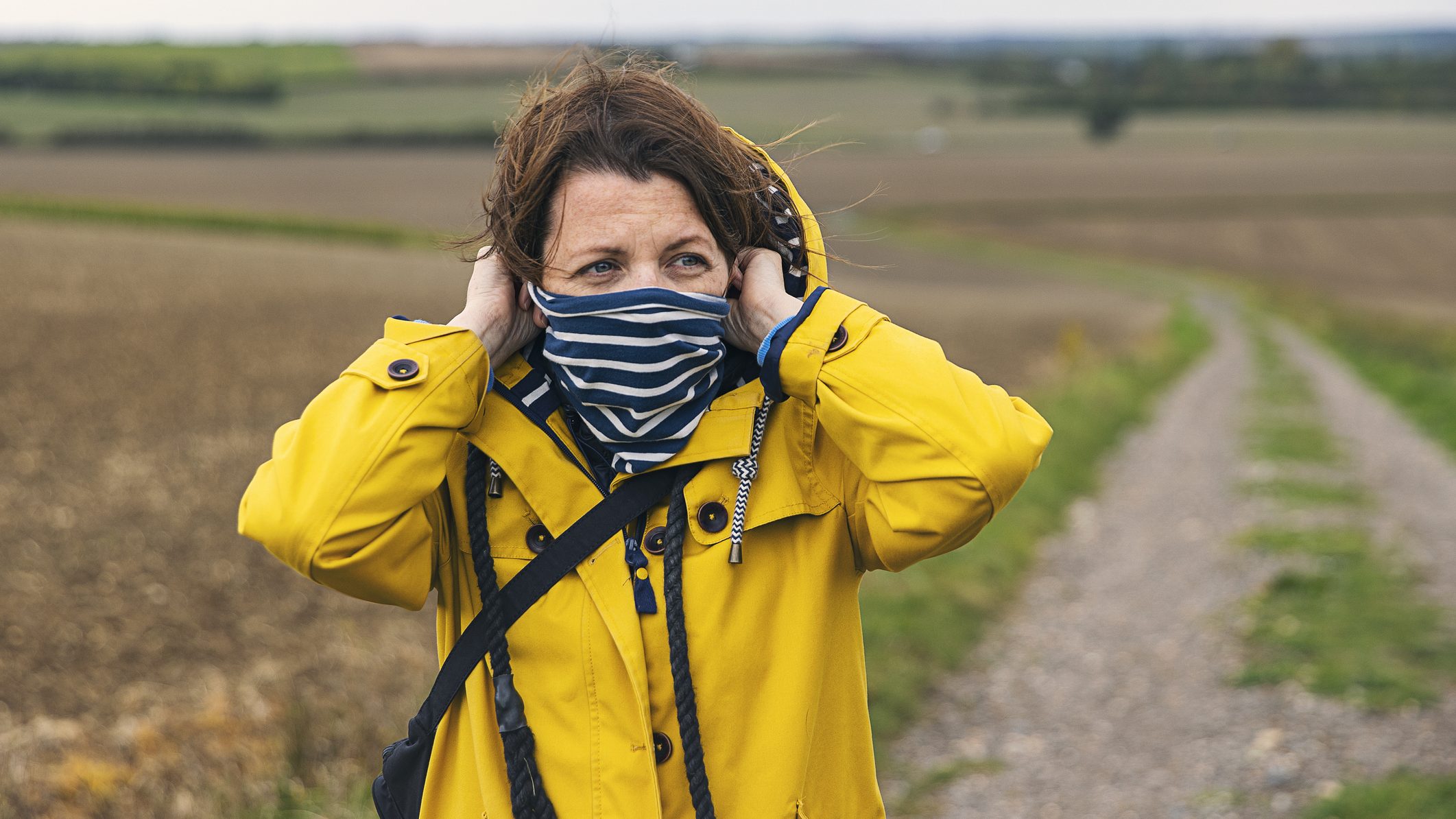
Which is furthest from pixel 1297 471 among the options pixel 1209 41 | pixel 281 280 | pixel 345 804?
pixel 1209 41

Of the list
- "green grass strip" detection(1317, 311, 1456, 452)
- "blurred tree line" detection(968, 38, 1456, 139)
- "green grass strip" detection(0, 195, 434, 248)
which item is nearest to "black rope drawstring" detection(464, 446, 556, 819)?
"green grass strip" detection(1317, 311, 1456, 452)

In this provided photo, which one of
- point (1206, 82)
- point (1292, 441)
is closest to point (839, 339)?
point (1292, 441)

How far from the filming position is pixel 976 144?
84062mm

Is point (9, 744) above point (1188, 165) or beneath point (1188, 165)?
above

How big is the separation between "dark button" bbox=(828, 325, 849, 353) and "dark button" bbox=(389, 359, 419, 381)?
67cm

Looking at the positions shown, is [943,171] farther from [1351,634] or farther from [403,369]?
[403,369]

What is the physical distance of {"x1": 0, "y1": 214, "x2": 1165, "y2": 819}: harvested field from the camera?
16.3 ft

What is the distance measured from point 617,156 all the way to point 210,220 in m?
41.9

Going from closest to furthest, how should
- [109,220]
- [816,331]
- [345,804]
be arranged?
[816,331] → [345,804] → [109,220]

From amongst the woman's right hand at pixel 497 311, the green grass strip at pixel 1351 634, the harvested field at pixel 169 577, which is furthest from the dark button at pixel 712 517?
the green grass strip at pixel 1351 634

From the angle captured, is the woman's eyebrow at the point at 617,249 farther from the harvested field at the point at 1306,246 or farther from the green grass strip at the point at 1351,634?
the harvested field at the point at 1306,246

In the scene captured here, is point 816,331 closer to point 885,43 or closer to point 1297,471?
point 1297,471

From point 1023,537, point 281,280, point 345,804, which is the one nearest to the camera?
point 345,804

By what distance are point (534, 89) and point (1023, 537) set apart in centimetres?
710
